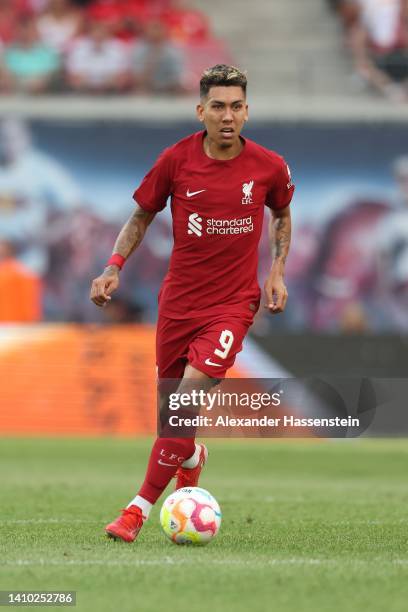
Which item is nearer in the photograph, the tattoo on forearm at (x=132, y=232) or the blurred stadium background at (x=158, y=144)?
the tattoo on forearm at (x=132, y=232)

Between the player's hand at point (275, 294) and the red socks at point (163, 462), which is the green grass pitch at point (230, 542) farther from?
the player's hand at point (275, 294)

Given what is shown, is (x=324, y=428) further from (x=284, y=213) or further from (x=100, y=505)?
(x=100, y=505)

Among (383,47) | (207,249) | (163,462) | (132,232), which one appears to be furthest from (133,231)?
(383,47)

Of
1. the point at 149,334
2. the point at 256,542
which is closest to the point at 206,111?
the point at 256,542

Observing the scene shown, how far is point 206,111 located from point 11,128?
16491mm

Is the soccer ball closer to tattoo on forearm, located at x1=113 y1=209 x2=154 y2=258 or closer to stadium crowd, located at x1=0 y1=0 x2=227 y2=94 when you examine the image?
tattoo on forearm, located at x1=113 y1=209 x2=154 y2=258

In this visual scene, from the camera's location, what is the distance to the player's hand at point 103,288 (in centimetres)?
774

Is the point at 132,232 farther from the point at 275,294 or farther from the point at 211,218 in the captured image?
the point at 275,294

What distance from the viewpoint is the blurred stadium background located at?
23484 millimetres

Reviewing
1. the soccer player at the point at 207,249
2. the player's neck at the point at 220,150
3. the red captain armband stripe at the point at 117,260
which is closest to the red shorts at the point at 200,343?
the soccer player at the point at 207,249

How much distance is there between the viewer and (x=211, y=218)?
7.95 meters

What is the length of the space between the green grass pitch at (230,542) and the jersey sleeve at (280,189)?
6.39 ft

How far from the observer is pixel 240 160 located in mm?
8039

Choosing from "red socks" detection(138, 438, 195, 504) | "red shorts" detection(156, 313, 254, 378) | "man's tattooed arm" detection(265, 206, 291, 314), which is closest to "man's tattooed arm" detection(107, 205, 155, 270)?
"red shorts" detection(156, 313, 254, 378)
